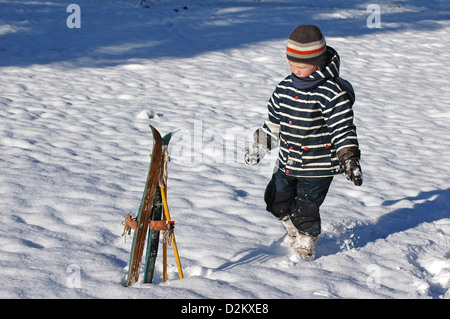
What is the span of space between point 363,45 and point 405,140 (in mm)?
5763

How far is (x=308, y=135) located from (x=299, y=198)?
0.43 meters

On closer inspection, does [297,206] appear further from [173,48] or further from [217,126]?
[173,48]

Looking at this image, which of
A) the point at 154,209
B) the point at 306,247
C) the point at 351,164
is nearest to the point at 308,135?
the point at 351,164

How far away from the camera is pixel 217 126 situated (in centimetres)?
673

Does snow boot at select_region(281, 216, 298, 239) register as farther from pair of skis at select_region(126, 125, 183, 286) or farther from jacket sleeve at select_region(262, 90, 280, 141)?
pair of skis at select_region(126, 125, 183, 286)

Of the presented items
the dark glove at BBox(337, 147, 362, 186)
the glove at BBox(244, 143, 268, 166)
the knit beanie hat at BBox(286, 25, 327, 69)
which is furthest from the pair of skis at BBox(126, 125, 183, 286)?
the dark glove at BBox(337, 147, 362, 186)

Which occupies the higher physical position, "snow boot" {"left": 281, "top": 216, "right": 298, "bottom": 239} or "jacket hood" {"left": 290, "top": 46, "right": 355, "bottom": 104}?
"jacket hood" {"left": 290, "top": 46, "right": 355, "bottom": 104}

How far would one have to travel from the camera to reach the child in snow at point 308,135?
3.21 metres

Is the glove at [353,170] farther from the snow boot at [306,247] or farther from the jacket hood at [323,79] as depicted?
the snow boot at [306,247]

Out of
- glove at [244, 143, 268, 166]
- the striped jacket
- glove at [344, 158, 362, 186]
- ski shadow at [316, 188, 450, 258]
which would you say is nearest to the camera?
glove at [344, 158, 362, 186]

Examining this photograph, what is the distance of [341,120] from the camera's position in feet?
10.6

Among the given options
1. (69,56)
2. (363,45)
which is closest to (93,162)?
(69,56)

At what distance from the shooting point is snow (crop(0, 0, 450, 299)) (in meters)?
3.29

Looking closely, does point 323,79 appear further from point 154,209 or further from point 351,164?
point 154,209
